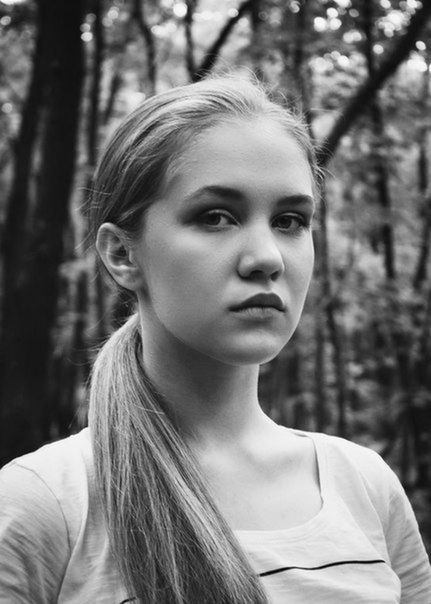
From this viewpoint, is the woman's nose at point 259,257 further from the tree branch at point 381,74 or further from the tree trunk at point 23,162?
the tree trunk at point 23,162

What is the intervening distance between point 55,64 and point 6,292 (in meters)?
1.61

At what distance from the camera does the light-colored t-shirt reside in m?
1.43

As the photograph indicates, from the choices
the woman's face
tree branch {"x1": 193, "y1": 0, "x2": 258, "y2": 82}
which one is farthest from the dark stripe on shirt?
tree branch {"x1": 193, "y1": 0, "x2": 258, "y2": 82}

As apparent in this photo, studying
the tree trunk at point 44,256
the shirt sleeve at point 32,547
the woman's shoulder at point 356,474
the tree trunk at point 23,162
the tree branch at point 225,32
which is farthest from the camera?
the tree branch at point 225,32

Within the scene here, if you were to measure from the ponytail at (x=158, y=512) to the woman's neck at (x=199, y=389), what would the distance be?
38mm

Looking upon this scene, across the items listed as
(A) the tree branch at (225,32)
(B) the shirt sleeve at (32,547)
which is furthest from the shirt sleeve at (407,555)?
(A) the tree branch at (225,32)

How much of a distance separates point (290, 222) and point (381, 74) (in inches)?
157

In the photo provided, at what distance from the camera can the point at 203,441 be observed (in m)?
1.70

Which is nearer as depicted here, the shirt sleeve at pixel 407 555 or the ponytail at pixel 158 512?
the ponytail at pixel 158 512

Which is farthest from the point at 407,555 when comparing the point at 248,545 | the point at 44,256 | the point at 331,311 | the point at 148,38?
the point at 148,38

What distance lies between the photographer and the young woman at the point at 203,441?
1446 mm

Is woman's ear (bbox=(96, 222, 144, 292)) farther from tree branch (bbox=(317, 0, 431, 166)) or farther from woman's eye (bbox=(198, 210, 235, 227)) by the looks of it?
tree branch (bbox=(317, 0, 431, 166))

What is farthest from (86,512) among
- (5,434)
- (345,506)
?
(5,434)

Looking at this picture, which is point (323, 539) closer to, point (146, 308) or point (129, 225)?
point (146, 308)
